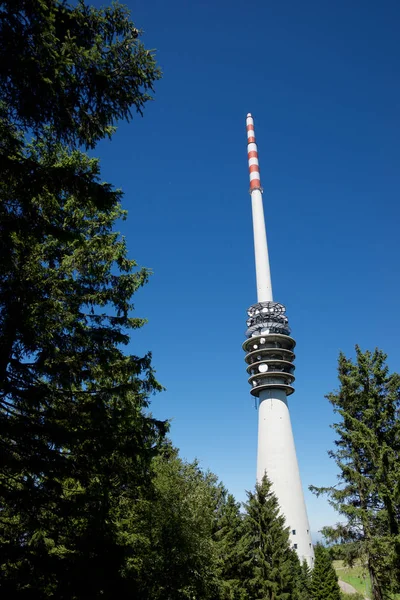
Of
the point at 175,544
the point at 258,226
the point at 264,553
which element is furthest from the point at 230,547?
the point at 258,226

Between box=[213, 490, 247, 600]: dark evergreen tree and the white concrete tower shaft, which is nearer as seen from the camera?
box=[213, 490, 247, 600]: dark evergreen tree

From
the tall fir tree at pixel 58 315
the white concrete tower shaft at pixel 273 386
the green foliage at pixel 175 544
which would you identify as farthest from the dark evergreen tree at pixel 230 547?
the tall fir tree at pixel 58 315

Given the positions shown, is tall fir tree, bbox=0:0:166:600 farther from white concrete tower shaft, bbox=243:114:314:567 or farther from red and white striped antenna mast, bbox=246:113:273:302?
red and white striped antenna mast, bbox=246:113:273:302

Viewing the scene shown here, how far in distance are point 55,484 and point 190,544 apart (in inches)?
466

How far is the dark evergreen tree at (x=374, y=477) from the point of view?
54.3 feet

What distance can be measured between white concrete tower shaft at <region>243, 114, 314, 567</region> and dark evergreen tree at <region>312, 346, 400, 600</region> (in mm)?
23235

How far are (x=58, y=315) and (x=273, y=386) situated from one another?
39.9 metres

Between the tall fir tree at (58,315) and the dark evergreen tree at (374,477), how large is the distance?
10.1 meters

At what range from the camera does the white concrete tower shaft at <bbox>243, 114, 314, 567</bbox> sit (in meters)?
42.0

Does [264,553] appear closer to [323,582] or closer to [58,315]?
[323,582]

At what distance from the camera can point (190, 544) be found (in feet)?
56.5

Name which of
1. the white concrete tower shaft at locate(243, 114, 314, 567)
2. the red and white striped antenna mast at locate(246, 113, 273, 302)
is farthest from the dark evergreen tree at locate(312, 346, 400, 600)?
the red and white striped antenna mast at locate(246, 113, 273, 302)

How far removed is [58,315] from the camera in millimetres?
10008

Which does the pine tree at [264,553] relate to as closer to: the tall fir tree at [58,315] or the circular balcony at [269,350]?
the tall fir tree at [58,315]
